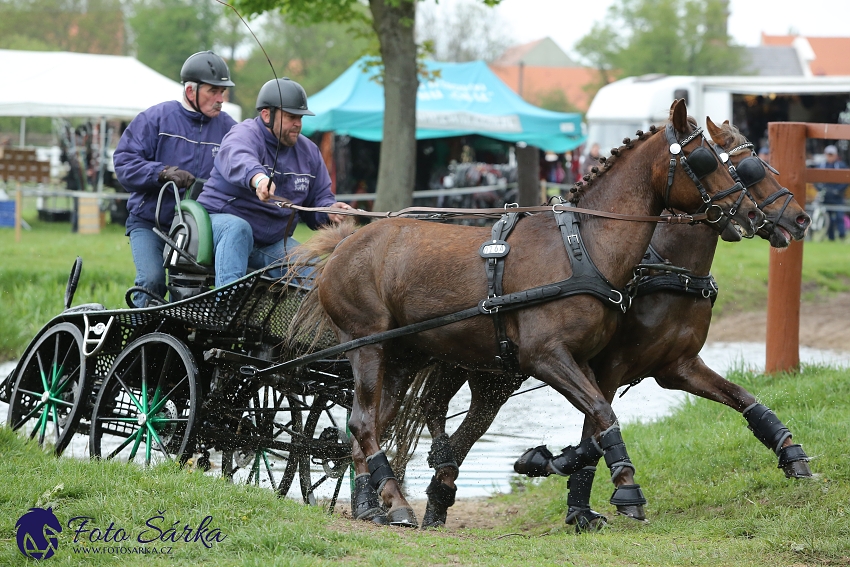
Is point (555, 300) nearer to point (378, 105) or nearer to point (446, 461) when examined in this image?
point (446, 461)

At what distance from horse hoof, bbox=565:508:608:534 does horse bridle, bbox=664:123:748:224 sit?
1.67 m

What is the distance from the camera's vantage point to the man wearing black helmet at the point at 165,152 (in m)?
6.38

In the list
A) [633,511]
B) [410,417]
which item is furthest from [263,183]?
[633,511]

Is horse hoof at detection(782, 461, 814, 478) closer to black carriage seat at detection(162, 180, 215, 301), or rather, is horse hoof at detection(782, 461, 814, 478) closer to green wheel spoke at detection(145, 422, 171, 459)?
green wheel spoke at detection(145, 422, 171, 459)

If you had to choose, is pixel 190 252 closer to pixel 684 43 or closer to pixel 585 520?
pixel 585 520

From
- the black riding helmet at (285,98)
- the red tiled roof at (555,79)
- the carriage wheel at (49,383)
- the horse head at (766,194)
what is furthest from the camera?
the red tiled roof at (555,79)

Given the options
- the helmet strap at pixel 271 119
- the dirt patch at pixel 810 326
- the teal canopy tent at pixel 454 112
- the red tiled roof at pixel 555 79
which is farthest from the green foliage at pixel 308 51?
the helmet strap at pixel 271 119

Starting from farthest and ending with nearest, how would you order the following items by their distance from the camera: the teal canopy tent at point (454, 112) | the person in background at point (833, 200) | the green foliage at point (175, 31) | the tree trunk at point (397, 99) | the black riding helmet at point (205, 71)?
the green foliage at point (175, 31) < the teal canopy tent at point (454, 112) < the person in background at point (833, 200) < the tree trunk at point (397, 99) < the black riding helmet at point (205, 71)

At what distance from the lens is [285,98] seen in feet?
20.0

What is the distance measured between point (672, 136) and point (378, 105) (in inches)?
626

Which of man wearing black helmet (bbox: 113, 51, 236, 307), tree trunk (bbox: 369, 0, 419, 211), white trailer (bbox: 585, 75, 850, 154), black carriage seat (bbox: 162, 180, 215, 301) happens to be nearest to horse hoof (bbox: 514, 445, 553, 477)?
black carriage seat (bbox: 162, 180, 215, 301)

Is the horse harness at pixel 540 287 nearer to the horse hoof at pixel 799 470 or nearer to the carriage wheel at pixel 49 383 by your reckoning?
the horse hoof at pixel 799 470

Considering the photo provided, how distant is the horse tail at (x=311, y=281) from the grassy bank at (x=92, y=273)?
4.92 m

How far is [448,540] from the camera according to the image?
4500 mm
